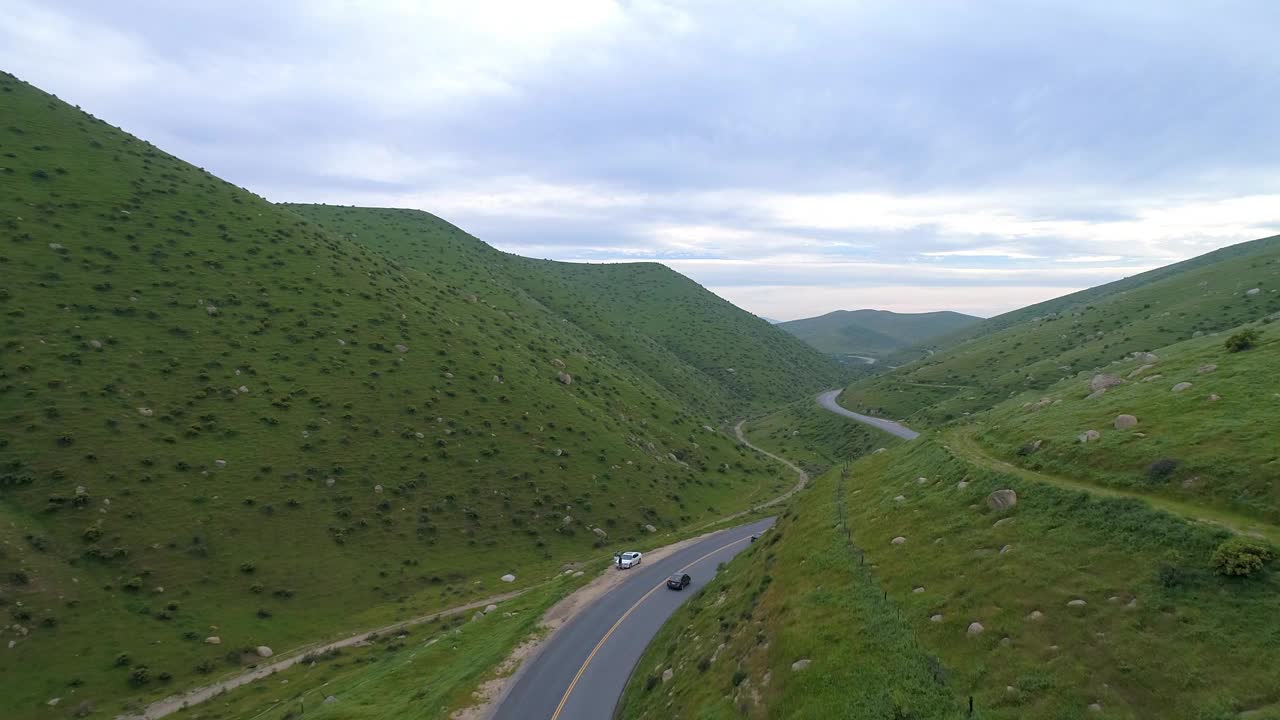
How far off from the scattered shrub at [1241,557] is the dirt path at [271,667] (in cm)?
4547

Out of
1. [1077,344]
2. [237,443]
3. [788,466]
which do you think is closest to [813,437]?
[788,466]

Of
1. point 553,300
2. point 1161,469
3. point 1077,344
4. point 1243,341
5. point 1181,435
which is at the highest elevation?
point 553,300

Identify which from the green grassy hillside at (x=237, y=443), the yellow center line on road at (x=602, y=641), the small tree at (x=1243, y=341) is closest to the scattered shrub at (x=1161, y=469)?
the small tree at (x=1243, y=341)

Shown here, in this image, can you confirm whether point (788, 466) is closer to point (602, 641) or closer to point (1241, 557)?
point (602, 641)

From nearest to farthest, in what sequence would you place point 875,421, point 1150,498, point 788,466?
point 1150,498 → point 788,466 → point 875,421

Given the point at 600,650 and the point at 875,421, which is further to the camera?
the point at 875,421

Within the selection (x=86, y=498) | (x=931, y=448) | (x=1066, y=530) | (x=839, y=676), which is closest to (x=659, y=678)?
(x=839, y=676)

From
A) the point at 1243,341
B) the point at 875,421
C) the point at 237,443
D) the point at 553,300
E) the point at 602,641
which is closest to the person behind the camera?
the point at 1243,341

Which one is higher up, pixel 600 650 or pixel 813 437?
pixel 813 437

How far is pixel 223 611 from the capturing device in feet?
133

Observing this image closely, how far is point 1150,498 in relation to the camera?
19.7m

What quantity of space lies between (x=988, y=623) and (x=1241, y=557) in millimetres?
6667

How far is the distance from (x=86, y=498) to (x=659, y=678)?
4728cm

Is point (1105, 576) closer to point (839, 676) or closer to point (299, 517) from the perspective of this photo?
point (839, 676)
